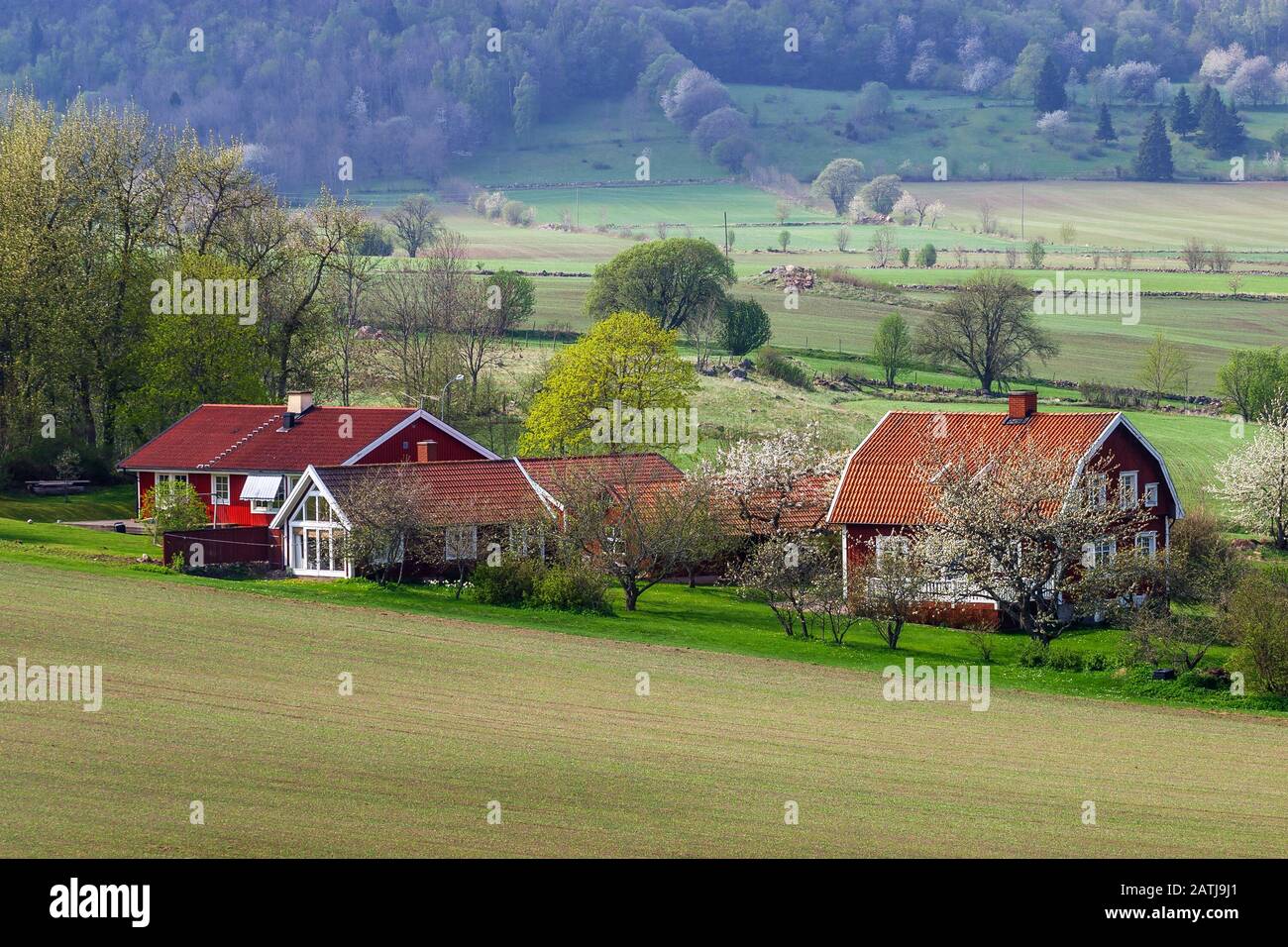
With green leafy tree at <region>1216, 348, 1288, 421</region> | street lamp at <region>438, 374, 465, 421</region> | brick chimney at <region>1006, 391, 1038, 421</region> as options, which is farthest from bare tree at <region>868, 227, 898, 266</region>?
brick chimney at <region>1006, 391, 1038, 421</region>

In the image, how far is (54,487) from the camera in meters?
69.2

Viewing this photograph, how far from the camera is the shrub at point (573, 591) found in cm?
4719

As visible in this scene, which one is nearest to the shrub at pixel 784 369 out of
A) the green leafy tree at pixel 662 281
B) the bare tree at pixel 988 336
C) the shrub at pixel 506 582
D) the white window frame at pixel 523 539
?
the bare tree at pixel 988 336

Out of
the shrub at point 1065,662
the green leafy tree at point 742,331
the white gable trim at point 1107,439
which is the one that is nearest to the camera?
the shrub at point 1065,662

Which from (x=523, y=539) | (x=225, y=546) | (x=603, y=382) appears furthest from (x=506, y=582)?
(x=603, y=382)

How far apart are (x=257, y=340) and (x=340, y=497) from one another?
27.5m

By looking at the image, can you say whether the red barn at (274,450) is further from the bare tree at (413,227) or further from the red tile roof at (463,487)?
the bare tree at (413,227)

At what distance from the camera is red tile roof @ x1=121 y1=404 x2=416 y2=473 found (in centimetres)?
6166

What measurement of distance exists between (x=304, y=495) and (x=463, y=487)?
5135 mm

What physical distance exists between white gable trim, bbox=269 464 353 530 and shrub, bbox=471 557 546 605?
6.23 metres

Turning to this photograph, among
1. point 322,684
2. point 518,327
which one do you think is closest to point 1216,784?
point 322,684

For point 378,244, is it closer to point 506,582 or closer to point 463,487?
point 463,487

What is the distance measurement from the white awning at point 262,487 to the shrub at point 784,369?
149 ft

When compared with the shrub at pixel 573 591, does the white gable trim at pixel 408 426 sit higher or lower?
higher
